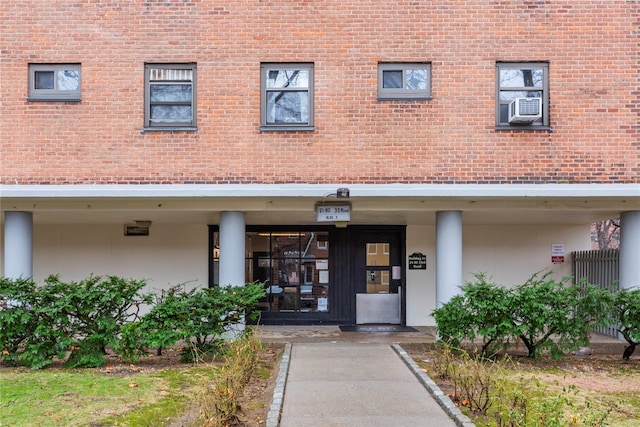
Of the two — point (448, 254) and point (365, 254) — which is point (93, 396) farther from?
point (365, 254)

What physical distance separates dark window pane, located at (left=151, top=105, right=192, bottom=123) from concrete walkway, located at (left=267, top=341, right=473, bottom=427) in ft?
15.3

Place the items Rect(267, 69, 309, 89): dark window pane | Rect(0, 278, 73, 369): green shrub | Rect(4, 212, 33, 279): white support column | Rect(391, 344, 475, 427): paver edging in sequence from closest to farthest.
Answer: Rect(391, 344, 475, 427): paver edging, Rect(0, 278, 73, 369): green shrub, Rect(267, 69, 309, 89): dark window pane, Rect(4, 212, 33, 279): white support column

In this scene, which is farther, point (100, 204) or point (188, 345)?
point (100, 204)

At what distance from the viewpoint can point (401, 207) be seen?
11.5 meters

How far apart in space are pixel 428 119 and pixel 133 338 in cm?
634

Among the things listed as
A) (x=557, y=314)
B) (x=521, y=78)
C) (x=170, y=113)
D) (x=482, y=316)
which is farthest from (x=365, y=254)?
(x=170, y=113)

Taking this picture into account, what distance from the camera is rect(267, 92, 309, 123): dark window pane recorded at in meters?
11.2

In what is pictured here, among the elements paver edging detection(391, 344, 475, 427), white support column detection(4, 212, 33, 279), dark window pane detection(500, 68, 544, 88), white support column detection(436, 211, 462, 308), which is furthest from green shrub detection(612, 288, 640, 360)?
white support column detection(4, 212, 33, 279)

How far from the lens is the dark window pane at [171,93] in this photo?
36.7 feet

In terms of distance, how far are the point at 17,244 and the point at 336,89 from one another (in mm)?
6707

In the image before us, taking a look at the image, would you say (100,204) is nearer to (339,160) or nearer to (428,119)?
(339,160)

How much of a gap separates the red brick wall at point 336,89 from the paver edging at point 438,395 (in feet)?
11.1

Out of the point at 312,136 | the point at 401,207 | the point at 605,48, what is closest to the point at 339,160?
the point at 312,136

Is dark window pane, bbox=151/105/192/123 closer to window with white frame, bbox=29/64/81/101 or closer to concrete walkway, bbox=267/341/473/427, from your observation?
window with white frame, bbox=29/64/81/101
